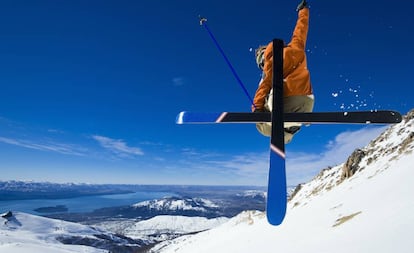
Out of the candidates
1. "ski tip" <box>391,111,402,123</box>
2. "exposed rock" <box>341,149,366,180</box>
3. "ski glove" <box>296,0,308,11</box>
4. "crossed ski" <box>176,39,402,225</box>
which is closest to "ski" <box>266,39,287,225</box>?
"crossed ski" <box>176,39,402,225</box>

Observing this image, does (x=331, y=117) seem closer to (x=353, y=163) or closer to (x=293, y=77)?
(x=293, y=77)

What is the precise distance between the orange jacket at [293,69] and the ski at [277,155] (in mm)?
159

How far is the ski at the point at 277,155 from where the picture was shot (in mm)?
4262

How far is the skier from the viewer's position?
14.9ft

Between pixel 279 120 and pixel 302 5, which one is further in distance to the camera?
pixel 302 5

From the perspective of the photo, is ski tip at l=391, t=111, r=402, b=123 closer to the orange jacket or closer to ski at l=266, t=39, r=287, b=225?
the orange jacket

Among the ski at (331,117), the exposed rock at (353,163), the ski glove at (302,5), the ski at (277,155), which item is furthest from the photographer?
the exposed rock at (353,163)

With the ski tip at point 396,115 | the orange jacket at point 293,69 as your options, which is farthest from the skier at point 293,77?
the ski tip at point 396,115

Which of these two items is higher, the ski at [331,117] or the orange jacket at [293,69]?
the orange jacket at [293,69]

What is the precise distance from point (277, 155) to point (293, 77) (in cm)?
119

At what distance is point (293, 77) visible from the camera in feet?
15.0

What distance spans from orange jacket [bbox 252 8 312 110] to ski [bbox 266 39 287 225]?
16cm

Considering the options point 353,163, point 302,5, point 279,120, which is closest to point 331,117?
point 279,120

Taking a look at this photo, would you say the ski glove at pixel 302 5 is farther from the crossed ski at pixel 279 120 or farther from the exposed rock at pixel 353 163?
the exposed rock at pixel 353 163
